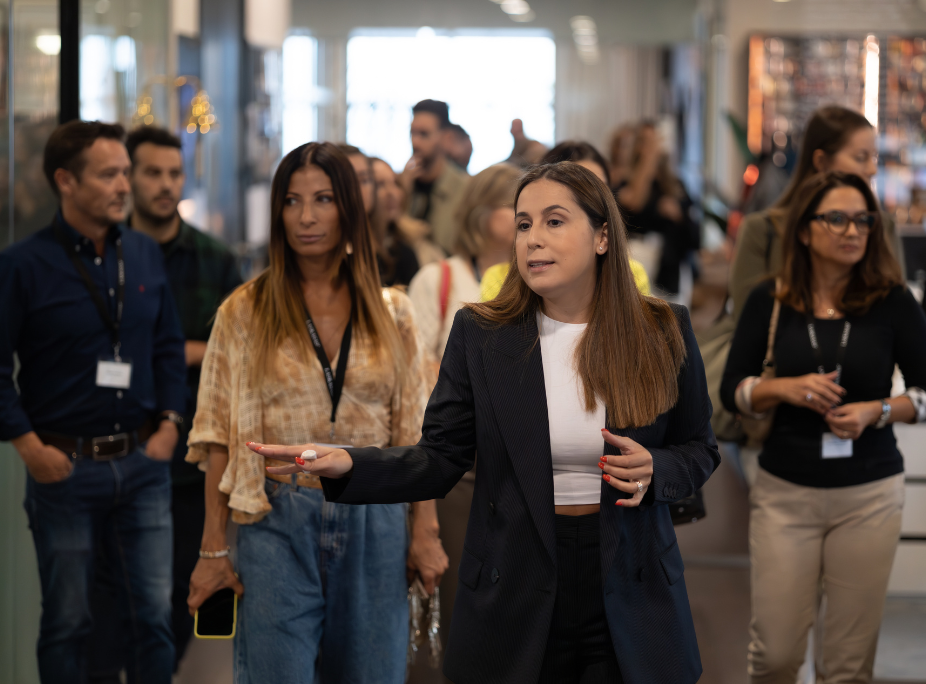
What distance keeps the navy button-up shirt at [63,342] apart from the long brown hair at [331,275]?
30.2 inches

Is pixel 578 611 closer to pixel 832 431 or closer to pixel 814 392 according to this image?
pixel 814 392

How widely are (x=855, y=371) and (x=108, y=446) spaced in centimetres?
212

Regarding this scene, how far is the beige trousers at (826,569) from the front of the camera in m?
2.72

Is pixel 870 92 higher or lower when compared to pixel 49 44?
higher

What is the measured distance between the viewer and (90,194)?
2.87 m

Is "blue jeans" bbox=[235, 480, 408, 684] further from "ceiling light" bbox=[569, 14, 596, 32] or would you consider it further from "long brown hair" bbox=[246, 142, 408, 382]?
"ceiling light" bbox=[569, 14, 596, 32]

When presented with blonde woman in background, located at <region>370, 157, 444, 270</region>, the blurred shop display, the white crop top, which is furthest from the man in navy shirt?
the blurred shop display

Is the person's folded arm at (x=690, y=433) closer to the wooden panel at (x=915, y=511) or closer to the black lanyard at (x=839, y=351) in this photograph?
the black lanyard at (x=839, y=351)

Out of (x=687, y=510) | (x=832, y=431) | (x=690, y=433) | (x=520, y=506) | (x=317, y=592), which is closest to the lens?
(x=520, y=506)

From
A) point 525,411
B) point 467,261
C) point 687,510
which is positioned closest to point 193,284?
point 467,261

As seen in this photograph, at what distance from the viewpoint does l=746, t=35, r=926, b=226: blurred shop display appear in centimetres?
944

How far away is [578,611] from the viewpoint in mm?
1773

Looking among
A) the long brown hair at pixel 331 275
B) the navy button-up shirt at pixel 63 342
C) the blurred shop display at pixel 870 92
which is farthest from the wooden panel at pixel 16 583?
the blurred shop display at pixel 870 92

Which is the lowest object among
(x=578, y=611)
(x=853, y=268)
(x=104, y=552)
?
(x=104, y=552)
